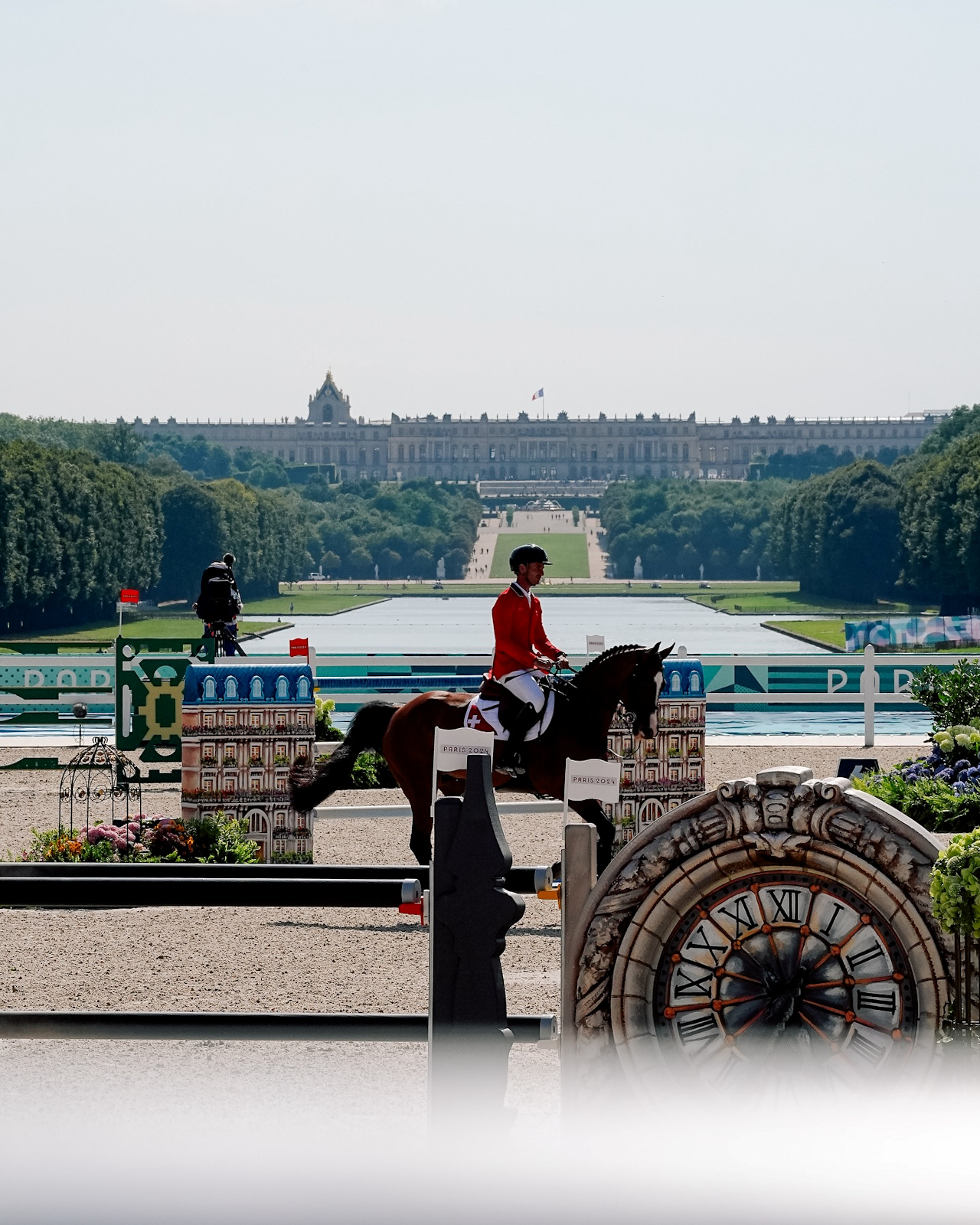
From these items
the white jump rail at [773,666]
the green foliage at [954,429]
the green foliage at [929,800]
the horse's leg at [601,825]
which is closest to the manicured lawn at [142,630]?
the white jump rail at [773,666]

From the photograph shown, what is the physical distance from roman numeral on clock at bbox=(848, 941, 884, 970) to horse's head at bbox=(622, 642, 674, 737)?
6310 mm

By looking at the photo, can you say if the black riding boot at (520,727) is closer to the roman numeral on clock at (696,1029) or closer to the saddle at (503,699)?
the saddle at (503,699)

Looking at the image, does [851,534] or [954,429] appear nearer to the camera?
[851,534]

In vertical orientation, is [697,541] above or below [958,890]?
below

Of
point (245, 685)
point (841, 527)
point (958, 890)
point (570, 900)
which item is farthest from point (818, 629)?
point (958, 890)

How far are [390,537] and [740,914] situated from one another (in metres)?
127

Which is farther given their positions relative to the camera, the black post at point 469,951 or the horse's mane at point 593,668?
the horse's mane at point 593,668

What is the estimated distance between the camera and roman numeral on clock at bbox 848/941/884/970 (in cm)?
426

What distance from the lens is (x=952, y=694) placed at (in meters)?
15.7

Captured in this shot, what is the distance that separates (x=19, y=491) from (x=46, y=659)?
3815cm

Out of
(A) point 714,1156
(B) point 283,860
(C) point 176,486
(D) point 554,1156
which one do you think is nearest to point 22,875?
(D) point 554,1156

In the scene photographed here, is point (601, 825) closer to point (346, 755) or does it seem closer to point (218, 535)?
point (346, 755)

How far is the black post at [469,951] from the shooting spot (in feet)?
13.6

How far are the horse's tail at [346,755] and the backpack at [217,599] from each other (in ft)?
31.8
